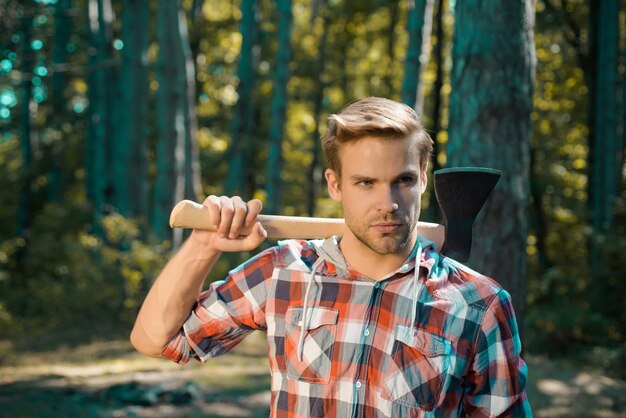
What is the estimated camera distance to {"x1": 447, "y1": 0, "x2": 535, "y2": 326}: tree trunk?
4625 mm

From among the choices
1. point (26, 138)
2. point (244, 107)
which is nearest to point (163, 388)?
point (244, 107)

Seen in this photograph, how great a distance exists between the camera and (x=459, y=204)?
2822mm

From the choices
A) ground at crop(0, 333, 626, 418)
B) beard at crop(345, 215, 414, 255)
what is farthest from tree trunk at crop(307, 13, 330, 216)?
beard at crop(345, 215, 414, 255)

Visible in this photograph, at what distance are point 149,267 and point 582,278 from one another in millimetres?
7023

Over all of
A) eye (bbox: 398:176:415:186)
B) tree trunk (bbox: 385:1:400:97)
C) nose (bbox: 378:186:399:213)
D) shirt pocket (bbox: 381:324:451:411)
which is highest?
tree trunk (bbox: 385:1:400:97)

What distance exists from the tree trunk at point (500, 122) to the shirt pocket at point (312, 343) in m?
2.31

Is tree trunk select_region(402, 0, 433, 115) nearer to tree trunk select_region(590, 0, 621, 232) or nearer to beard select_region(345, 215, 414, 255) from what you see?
tree trunk select_region(590, 0, 621, 232)

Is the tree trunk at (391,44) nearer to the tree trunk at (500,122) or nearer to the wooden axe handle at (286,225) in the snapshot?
the tree trunk at (500,122)

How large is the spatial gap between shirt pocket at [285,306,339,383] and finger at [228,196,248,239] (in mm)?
318

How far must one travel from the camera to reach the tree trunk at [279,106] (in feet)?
51.5

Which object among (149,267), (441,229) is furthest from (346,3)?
(441,229)

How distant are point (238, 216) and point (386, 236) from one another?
0.45 metres

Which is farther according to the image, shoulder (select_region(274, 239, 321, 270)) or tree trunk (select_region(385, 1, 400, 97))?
tree trunk (select_region(385, 1, 400, 97))

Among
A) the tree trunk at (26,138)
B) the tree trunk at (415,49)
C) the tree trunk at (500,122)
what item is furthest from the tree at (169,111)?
the tree trunk at (26,138)
